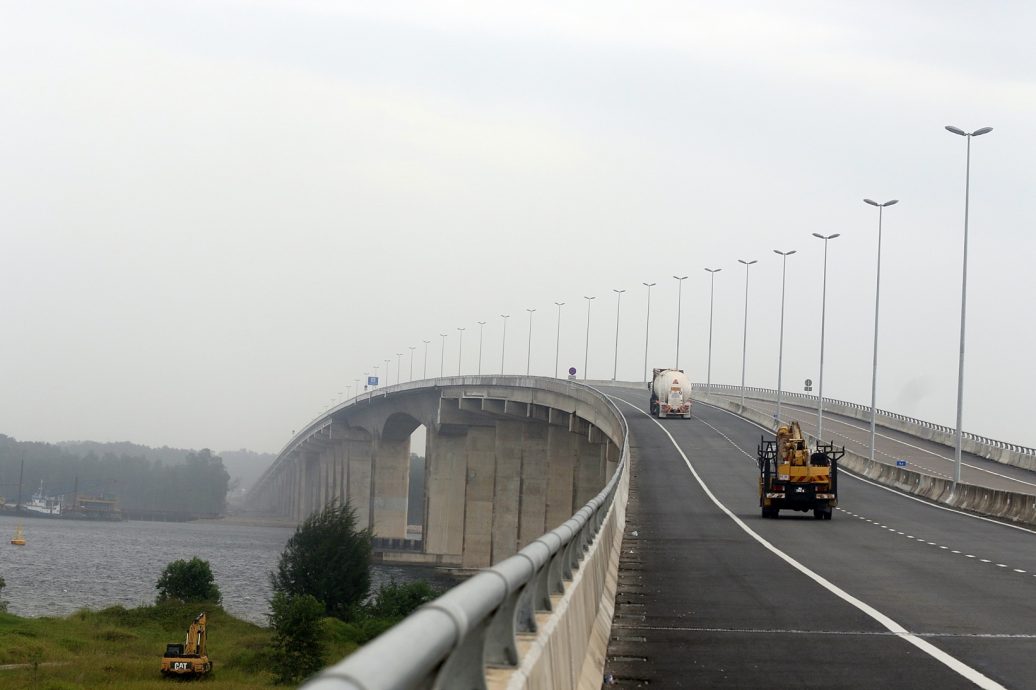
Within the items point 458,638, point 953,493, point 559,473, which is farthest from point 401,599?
point 458,638

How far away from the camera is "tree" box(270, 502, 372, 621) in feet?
342

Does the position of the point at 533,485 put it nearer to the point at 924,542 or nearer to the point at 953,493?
the point at 953,493

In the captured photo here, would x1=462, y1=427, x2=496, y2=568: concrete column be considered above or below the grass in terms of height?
above

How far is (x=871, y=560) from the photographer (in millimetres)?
26203

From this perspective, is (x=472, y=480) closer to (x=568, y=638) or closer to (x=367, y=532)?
(x=367, y=532)

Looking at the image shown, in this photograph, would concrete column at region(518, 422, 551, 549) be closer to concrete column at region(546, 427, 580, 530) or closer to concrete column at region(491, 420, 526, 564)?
concrete column at region(491, 420, 526, 564)

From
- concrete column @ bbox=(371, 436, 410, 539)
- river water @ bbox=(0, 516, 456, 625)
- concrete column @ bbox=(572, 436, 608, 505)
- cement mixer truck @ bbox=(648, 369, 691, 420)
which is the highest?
cement mixer truck @ bbox=(648, 369, 691, 420)

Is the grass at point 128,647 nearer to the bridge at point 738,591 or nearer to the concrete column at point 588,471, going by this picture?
the concrete column at point 588,471

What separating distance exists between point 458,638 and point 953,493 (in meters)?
48.8

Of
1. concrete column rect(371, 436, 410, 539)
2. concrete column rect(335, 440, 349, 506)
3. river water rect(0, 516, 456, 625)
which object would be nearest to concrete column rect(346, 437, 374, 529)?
concrete column rect(335, 440, 349, 506)

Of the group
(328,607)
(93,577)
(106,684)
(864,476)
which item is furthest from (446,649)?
(93,577)

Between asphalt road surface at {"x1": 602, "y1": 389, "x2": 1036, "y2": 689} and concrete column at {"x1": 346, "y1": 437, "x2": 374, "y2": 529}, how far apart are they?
11914 centimetres

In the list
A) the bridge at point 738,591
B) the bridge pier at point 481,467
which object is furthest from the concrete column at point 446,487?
the bridge at point 738,591

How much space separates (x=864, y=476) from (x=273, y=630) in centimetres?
4123
